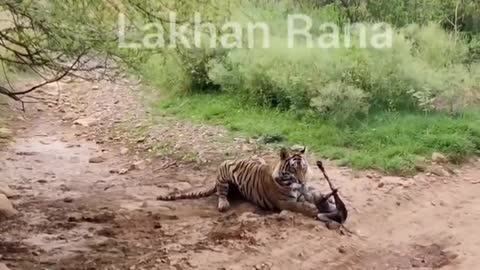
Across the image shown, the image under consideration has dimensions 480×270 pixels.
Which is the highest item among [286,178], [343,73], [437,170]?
[343,73]

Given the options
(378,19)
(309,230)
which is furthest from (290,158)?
(378,19)

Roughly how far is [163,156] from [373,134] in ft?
7.63

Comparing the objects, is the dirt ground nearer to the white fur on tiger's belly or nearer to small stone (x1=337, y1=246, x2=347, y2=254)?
small stone (x1=337, y1=246, x2=347, y2=254)

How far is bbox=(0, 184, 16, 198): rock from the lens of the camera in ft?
21.7

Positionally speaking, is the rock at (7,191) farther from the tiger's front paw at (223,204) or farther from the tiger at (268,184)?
the tiger's front paw at (223,204)

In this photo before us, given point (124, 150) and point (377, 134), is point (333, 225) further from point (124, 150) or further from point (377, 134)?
point (124, 150)

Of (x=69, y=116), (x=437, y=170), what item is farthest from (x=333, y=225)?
(x=69, y=116)

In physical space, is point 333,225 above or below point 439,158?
below

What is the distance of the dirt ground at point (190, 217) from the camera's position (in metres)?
4.90

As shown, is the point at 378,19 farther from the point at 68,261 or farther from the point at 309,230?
the point at 68,261

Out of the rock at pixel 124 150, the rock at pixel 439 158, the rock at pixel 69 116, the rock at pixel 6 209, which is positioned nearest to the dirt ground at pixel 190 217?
the rock at pixel 124 150

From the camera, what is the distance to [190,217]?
19.3 feet

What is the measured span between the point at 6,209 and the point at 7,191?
0.79 meters

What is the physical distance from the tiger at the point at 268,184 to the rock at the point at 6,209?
1265 mm
